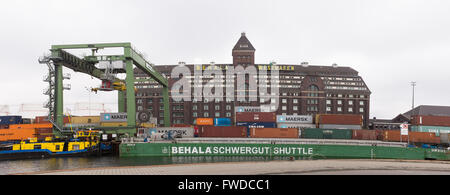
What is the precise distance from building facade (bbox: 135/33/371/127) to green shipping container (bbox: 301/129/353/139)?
1545 inches

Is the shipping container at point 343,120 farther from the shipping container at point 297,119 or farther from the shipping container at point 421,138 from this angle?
the shipping container at point 421,138

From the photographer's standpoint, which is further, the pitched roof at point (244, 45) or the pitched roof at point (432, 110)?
the pitched roof at point (244, 45)

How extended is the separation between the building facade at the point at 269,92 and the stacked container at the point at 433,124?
1552 inches

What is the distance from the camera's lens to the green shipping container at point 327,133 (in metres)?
41.6

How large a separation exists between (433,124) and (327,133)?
19897mm

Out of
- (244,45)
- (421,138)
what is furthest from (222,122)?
(244,45)

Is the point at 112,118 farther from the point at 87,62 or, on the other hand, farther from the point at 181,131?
the point at 181,131

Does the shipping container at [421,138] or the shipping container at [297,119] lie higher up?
the shipping container at [297,119]

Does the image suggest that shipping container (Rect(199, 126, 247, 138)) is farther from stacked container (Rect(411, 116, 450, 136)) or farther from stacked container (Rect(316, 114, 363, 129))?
stacked container (Rect(411, 116, 450, 136))

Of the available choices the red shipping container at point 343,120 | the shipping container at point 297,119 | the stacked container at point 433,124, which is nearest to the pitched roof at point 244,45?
the shipping container at point 297,119

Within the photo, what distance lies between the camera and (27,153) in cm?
3584

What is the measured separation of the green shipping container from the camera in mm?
41625

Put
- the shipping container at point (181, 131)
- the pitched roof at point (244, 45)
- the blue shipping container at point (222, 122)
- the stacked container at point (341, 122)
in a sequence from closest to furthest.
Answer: the shipping container at point (181, 131) → the stacked container at point (341, 122) → the blue shipping container at point (222, 122) → the pitched roof at point (244, 45)
